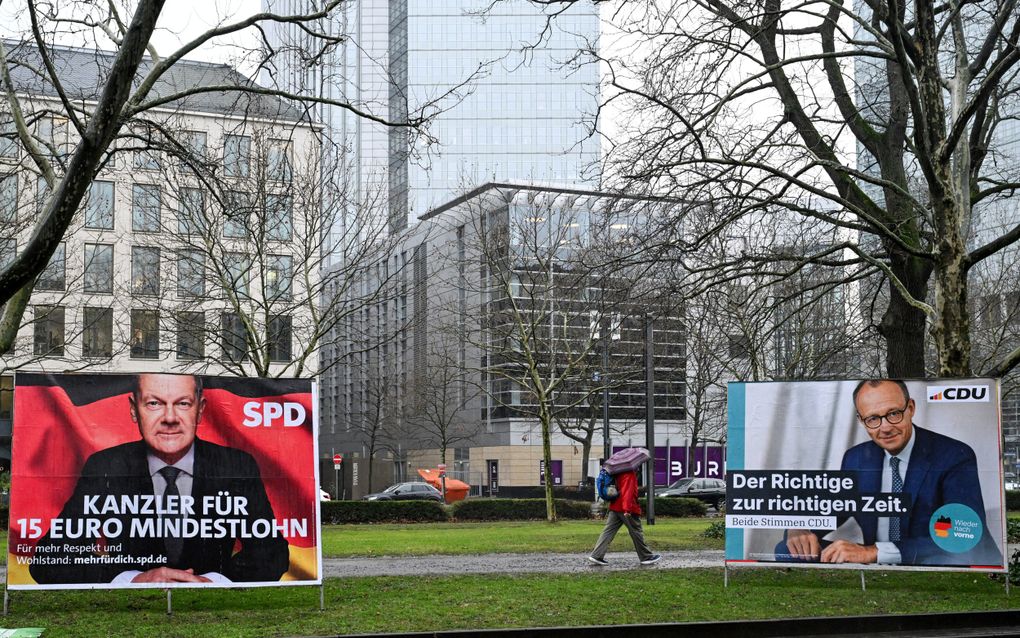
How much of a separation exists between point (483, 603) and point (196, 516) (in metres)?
Answer: 2.98

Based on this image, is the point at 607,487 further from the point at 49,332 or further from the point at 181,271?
the point at 49,332

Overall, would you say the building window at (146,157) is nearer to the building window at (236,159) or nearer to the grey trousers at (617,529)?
the building window at (236,159)

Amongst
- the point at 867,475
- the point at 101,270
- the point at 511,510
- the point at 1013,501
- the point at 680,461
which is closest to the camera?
the point at 867,475

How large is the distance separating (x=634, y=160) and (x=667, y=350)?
32.8 m

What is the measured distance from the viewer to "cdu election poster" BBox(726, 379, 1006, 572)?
12406mm

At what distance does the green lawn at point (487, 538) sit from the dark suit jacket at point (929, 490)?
7460mm

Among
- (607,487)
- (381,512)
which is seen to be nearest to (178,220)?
(381,512)

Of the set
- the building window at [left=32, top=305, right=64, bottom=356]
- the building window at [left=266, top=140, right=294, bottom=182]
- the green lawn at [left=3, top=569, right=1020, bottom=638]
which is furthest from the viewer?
the building window at [left=32, top=305, right=64, bottom=356]

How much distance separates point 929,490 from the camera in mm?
12516

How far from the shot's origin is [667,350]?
4822cm

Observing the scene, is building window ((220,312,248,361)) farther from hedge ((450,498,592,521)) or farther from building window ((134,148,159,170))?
hedge ((450,498,592,521))

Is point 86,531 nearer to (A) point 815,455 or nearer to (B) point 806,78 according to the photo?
(A) point 815,455

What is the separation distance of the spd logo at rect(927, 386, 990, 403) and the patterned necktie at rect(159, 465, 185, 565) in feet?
27.1

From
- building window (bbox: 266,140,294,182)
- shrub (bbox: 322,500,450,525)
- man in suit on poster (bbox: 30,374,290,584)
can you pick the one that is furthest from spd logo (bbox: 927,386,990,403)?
shrub (bbox: 322,500,450,525)
